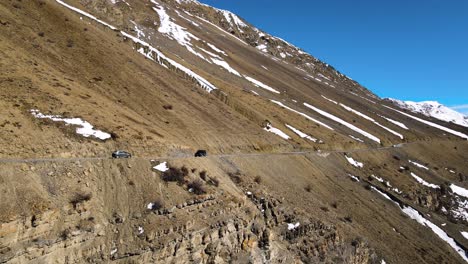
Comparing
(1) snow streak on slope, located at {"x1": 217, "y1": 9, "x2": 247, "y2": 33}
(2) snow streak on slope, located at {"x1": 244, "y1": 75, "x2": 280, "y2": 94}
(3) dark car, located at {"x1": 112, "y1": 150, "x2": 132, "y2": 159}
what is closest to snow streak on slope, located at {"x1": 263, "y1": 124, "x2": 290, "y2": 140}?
(2) snow streak on slope, located at {"x1": 244, "y1": 75, "x2": 280, "y2": 94}

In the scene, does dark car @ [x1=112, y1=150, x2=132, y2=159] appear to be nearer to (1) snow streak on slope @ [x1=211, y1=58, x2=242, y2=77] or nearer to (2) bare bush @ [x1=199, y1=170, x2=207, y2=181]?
(2) bare bush @ [x1=199, y1=170, x2=207, y2=181]

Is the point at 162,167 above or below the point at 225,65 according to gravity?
below

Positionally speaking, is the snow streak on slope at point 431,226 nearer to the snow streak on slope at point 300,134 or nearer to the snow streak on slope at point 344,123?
the snow streak on slope at point 300,134

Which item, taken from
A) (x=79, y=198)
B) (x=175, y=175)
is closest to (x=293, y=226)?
(x=175, y=175)

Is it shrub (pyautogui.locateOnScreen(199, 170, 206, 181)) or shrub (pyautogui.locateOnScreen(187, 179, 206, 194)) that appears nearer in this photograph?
shrub (pyautogui.locateOnScreen(187, 179, 206, 194))

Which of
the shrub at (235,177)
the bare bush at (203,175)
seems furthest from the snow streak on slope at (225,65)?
the bare bush at (203,175)

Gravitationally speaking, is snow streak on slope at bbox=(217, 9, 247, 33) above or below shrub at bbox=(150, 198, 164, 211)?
above

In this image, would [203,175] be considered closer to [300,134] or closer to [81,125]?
[81,125]

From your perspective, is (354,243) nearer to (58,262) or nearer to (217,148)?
(217,148)
